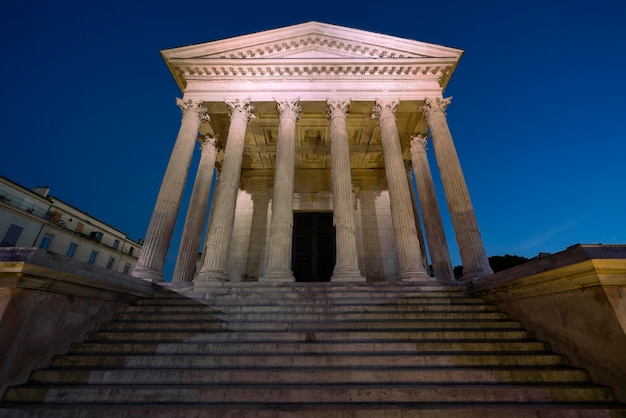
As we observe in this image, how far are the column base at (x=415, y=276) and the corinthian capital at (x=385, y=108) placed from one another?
691 centimetres

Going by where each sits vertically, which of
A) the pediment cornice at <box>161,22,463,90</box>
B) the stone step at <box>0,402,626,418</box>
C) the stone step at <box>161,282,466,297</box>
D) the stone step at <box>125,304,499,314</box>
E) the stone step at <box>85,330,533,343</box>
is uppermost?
the pediment cornice at <box>161,22,463,90</box>

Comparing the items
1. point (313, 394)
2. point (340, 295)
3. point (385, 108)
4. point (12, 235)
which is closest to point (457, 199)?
point (385, 108)

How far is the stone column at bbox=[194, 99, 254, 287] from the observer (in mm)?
9156

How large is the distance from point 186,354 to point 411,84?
1358 cm

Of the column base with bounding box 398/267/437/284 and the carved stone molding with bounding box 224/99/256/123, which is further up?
the carved stone molding with bounding box 224/99/256/123

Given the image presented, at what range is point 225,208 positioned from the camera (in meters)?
10.2

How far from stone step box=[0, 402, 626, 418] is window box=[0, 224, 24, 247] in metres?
28.3

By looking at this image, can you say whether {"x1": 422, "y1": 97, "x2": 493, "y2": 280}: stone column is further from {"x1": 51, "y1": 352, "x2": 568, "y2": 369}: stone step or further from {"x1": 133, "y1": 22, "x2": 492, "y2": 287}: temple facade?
{"x1": 51, "y1": 352, "x2": 568, "y2": 369}: stone step

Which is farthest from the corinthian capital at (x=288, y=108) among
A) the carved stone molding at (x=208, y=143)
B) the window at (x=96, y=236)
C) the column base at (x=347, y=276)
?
the window at (x=96, y=236)

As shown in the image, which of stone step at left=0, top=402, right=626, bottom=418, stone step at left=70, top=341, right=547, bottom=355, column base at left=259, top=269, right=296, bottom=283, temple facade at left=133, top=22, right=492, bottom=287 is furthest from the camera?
temple facade at left=133, top=22, right=492, bottom=287

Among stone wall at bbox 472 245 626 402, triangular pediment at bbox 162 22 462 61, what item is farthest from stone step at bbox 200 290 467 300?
triangular pediment at bbox 162 22 462 61

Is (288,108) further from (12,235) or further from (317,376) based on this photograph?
(12,235)

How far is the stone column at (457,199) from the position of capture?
29.6 ft

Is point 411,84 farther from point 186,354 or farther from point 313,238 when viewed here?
point 186,354
